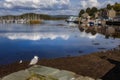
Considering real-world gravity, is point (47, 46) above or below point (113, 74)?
below

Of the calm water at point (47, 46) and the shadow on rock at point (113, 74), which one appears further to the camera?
the calm water at point (47, 46)

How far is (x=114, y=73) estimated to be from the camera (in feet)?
A: 60.4

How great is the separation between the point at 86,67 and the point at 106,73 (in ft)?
7.22

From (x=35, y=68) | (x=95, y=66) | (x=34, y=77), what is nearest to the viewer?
(x=34, y=77)

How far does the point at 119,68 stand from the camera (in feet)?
64.4

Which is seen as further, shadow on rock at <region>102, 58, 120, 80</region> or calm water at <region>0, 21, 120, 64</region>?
calm water at <region>0, 21, 120, 64</region>

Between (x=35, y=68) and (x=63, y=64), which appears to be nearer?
(x=35, y=68)

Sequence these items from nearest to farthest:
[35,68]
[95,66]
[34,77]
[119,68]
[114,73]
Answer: [34,77] < [35,68] < [114,73] < [119,68] < [95,66]

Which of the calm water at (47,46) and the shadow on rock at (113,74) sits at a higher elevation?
the shadow on rock at (113,74)

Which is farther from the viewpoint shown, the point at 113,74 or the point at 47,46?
the point at 47,46

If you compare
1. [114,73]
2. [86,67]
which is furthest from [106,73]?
[86,67]

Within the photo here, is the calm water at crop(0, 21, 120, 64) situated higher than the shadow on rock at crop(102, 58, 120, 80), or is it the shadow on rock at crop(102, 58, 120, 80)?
the shadow on rock at crop(102, 58, 120, 80)

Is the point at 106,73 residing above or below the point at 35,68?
below

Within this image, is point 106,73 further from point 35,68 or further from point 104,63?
point 35,68
